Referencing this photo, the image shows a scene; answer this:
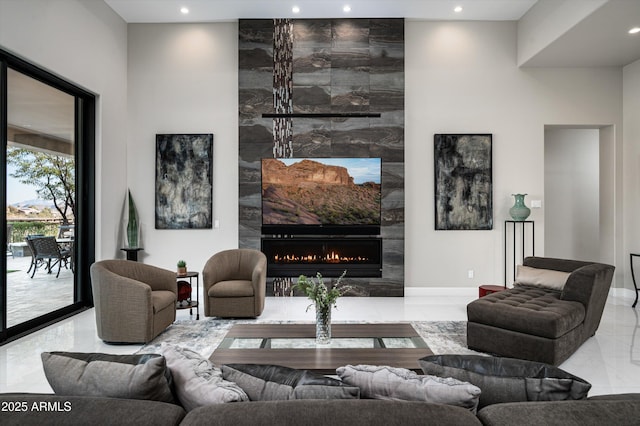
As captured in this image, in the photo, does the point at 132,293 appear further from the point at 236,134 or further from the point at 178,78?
the point at 178,78

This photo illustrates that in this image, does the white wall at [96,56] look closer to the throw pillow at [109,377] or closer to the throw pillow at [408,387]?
the throw pillow at [109,377]

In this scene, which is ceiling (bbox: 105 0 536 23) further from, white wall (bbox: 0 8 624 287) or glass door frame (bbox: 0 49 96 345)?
glass door frame (bbox: 0 49 96 345)

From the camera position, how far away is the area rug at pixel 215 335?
12.4 ft

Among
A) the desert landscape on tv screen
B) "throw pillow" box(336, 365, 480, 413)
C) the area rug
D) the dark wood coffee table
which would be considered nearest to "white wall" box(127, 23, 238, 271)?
the desert landscape on tv screen

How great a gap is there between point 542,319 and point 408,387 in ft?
8.74

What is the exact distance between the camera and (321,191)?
248 inches

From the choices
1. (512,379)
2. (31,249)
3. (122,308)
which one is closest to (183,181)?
(31,249)

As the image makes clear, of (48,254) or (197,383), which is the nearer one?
(197,383)

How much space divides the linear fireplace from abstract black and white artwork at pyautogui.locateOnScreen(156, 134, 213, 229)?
1.18m

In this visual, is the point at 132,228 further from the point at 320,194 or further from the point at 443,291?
the point at 443,291

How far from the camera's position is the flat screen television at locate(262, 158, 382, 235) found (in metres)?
6.29

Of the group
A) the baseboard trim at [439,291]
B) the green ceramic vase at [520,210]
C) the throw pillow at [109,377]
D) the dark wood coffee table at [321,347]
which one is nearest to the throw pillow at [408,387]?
the throw pillow at [109,377]

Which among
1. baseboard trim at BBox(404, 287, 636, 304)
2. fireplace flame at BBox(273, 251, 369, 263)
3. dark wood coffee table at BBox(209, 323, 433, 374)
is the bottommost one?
baseboard trim at BBox(404, 287, 636, 304)

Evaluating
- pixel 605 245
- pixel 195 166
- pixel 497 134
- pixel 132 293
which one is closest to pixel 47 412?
pixel 132 293
